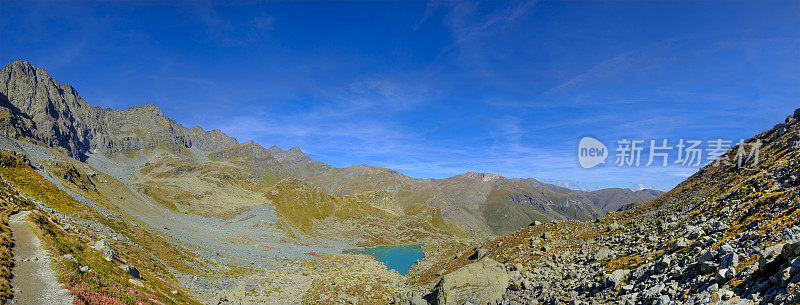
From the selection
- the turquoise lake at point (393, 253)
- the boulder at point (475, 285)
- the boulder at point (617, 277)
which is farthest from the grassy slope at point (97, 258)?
the turquoise lake at point (393, 253)

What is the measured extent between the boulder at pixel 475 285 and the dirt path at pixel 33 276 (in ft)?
97.4

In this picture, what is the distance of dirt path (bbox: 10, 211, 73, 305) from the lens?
1725cm

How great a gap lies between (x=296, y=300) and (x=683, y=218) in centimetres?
5216

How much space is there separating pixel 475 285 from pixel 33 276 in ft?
118

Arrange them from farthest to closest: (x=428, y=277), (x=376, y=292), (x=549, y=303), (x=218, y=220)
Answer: (x=218, y=220) → (x=428, y=277) → (x=376, y=292) → (x=549, y=303)

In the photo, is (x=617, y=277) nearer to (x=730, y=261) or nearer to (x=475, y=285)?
(x=730, y=261)

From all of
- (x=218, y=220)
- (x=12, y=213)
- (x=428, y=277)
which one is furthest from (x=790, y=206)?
(x=218, y=220)

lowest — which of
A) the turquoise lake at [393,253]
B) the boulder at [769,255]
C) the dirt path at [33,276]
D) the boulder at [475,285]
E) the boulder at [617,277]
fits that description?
the turquoise lake at [393,253]

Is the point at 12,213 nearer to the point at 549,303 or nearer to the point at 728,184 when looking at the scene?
the point at 549,303

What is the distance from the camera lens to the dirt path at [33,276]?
17247 mm

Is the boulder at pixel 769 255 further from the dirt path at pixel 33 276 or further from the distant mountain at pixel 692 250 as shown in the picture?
the dirt path at pixel 33 276

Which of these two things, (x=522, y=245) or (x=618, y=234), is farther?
(x=522, y=245)

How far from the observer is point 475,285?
30.4 metres

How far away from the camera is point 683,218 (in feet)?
90.2
